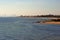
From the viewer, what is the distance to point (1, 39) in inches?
1150

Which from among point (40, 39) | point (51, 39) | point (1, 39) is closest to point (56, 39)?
point (51, 39)

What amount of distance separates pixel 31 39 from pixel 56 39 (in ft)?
14.0

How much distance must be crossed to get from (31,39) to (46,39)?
2.55m

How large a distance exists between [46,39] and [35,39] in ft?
6.21

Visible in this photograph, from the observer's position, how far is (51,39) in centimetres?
2927

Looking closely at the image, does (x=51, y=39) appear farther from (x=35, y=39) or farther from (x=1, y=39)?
(x=1, y=39)

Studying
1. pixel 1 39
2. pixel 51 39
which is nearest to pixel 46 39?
pixel 51 39

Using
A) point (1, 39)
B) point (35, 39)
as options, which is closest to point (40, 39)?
point (35, 39)

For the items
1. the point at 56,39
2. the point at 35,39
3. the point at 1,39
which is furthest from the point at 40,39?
the point at 1,39

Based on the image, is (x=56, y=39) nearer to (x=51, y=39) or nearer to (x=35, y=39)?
(x=51, y=39)

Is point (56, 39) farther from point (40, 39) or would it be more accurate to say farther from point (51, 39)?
point (40, 39)

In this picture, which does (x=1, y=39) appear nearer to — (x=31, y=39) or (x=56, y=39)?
(x=31, y=39)

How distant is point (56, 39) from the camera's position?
29312mm

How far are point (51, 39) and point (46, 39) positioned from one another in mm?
859
